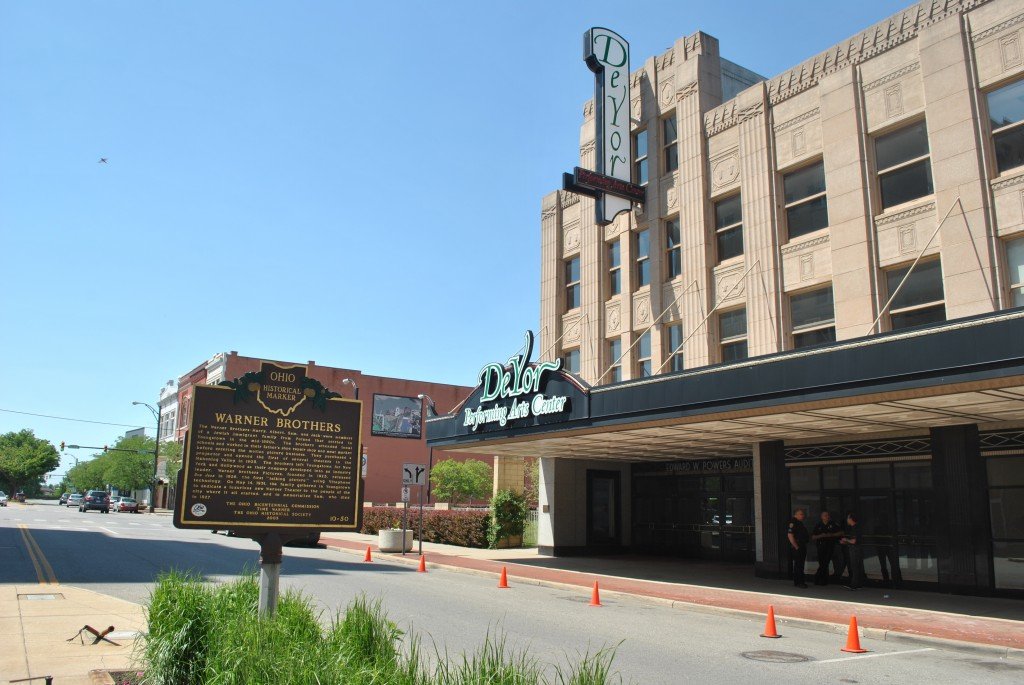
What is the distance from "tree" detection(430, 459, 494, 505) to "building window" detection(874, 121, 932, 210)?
43.3 meters

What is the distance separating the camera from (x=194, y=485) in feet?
24.0

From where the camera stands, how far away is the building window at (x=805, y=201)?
64.9 ft

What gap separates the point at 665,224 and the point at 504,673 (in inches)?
808

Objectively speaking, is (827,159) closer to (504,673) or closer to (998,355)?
(998,355)

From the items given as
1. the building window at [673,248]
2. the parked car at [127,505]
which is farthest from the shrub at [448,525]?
the parked car at [127,505]

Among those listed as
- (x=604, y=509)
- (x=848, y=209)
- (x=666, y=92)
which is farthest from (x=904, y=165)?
(x=604, y=509)

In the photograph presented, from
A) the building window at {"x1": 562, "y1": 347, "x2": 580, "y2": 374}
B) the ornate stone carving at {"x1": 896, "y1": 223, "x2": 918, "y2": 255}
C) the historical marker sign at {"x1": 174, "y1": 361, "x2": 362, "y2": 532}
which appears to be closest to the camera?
the historical marker sign at {"x1": 174, "y1": 361, "x2": 362, "y2": 532}

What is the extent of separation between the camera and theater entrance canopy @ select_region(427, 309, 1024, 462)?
38.9 ft

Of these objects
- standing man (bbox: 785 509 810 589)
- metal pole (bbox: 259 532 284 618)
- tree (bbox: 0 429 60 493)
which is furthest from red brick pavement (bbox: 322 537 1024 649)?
tree (bbox: 0 429 60 493)

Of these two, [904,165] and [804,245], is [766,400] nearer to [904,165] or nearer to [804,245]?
[804,245]

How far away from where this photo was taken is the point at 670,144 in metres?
24.5

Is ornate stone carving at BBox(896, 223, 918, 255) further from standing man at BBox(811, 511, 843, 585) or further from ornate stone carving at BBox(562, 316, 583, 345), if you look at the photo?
ornate stone carving at BBox(562, 316, 583, 345)

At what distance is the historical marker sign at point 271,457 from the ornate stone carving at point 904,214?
557 inches

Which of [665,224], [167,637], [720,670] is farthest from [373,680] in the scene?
[665,224]
